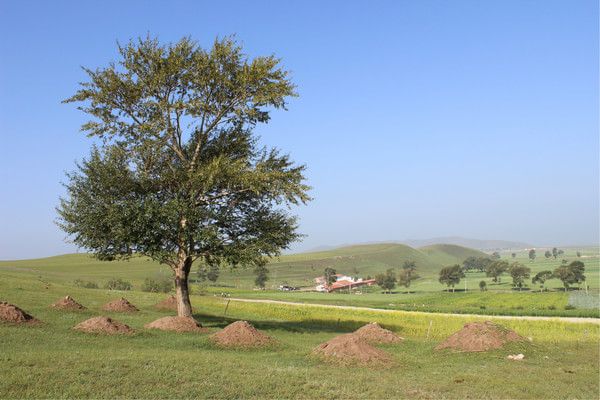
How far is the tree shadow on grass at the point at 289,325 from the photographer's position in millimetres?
37250

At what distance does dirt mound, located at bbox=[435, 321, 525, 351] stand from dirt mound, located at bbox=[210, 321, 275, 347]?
8995 mm

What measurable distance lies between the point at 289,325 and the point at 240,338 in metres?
16.9

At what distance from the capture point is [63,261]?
194 m

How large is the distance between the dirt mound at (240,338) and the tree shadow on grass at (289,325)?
10033mm

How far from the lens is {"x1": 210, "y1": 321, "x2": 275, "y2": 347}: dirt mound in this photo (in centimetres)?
2428

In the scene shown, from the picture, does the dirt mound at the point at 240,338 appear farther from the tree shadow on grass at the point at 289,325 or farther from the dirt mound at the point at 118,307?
the dirt mound at the point at 118,307

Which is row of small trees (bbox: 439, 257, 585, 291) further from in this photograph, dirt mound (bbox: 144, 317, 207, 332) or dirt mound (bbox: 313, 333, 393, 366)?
dirt mound (bbox: 313, 333, 393, 366)

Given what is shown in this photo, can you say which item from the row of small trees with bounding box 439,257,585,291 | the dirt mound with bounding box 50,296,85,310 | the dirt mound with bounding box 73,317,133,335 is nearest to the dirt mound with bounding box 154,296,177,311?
the dirt mound with bounding box 50,296,85,310

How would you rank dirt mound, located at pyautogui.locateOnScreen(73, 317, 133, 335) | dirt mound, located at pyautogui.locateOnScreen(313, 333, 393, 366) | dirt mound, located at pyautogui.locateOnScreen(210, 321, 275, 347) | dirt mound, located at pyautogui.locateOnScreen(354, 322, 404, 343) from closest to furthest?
dirt mound, located at pyautogui.locateOnScreen(313, 333, 393, 366) < dirt mound, located at pyautogui.locateOnScreen(210, 321, 275, 347) < dirt mound, located at pyautogui.locateOnScreen(73, 317, 133, 335) < dirt mound, located at pyautogui.locateOnScreen(354, 322, 404, 343)

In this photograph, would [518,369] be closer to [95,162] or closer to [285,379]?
[285,379]

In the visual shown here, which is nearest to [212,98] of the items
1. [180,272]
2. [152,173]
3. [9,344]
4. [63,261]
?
[152,173]

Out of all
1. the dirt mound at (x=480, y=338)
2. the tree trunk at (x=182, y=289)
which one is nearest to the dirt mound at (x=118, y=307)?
the tree trunk at (x=182, y=289)

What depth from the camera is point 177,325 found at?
28922mm

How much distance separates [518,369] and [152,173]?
2535cm
